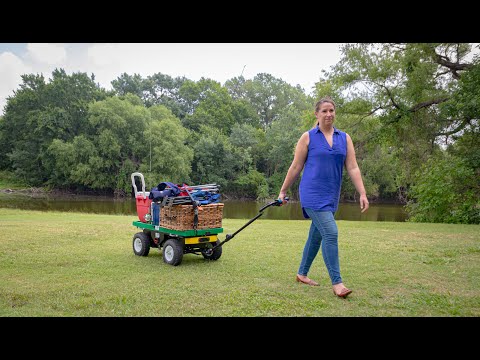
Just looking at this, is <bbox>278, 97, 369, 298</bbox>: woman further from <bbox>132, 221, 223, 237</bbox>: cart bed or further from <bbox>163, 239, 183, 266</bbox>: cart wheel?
<bbox>163, 239, 183, 266</bbox>: cart wheel

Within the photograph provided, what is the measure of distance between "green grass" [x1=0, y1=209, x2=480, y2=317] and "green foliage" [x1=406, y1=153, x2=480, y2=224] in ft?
34.5

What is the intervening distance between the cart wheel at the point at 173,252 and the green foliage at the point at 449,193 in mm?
15401

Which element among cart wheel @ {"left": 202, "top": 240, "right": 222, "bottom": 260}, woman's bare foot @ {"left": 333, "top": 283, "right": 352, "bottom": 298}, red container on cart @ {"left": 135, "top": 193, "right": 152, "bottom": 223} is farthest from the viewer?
red container on cart @ {"left": 135, "top": 193, "right": 152, "bottom": 223}

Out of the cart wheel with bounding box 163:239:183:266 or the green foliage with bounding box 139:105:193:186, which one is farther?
the green foliage with bounding box 139:105:193:186

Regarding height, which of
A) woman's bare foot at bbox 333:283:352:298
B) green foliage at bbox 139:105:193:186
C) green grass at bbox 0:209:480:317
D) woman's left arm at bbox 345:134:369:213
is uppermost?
green foliage at bbox 139:105:193:186

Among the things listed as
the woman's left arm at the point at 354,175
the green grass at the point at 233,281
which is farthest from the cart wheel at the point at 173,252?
the woman's left arm at the point at 354,175

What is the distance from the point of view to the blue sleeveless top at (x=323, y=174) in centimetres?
502

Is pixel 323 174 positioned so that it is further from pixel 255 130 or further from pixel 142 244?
pixel 255 130

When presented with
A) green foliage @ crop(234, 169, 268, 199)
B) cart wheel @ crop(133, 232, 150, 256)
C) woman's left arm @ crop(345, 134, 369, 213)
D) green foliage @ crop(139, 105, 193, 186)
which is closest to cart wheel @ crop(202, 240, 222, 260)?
cart wheel @ crop(133, 232, 150, 256)

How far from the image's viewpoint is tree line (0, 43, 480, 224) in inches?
803

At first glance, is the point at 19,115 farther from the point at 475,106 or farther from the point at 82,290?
the point at 82,290

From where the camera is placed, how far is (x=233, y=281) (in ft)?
18.5
